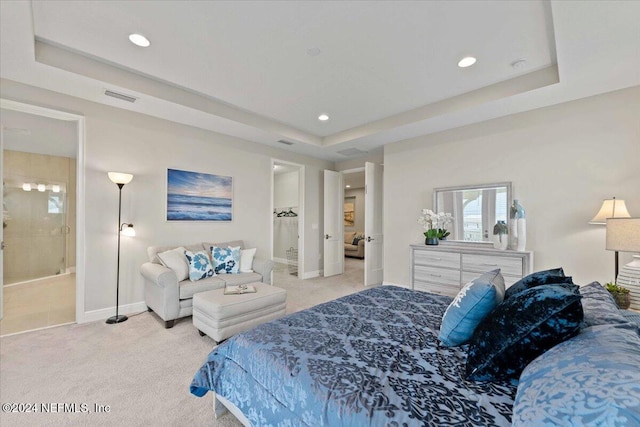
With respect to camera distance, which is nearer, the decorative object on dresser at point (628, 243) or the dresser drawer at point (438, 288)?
the decorative object on dresser at point (628, 243)

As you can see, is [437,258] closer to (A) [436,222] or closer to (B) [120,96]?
(A) [436,222]

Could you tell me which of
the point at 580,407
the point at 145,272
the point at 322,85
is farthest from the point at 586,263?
the point at 145,272

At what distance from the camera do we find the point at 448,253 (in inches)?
145

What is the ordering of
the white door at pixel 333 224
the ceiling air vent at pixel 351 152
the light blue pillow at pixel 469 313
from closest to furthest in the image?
the light blue pillow at pixel 469 313 < the ceiling air vent at pixel 351 152 < the white door at pixel 333 224

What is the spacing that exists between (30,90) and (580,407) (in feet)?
15.2

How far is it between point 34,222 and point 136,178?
358 cm

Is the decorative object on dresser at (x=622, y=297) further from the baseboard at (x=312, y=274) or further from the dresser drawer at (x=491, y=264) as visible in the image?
the baseboard at (x=312, y=274)

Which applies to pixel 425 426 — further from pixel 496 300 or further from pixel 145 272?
pixel 145 272

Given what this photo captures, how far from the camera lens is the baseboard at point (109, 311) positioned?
3172 millimetres

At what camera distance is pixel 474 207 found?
12.7ft

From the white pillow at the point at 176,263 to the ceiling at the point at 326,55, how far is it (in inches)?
71.9

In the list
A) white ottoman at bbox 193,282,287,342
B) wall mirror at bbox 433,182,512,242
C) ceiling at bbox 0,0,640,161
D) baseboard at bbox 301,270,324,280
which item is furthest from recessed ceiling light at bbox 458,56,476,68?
baseboard at bbox 301,270,324,280

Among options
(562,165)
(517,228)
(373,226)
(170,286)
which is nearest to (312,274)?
(373,226)

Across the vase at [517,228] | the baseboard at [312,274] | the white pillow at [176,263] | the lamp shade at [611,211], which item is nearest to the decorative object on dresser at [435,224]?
the vase at [517,228]
